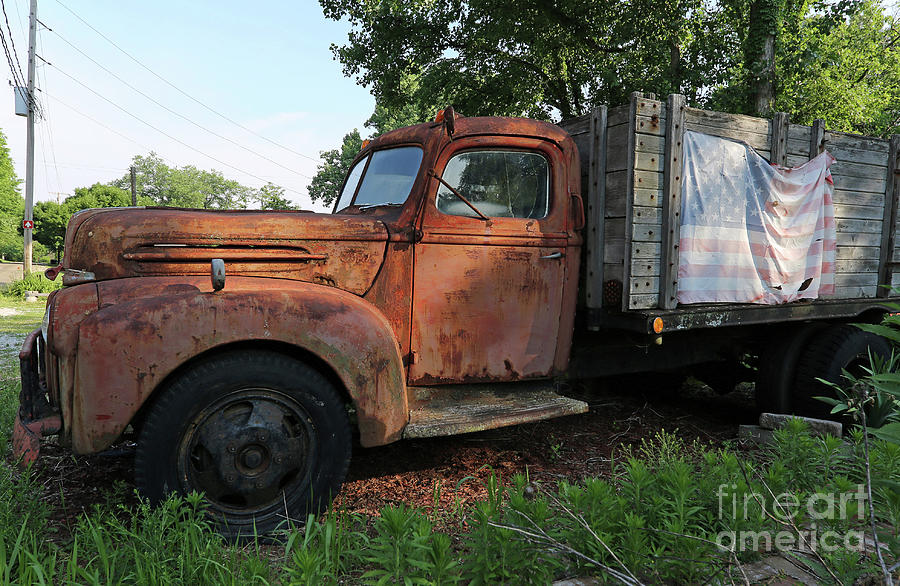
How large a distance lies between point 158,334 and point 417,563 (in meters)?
1.46

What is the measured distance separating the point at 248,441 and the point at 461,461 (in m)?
1.50

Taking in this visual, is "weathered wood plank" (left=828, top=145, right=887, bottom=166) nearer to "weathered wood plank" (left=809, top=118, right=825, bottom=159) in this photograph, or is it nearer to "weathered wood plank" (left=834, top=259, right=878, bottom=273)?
"weathered wood plank" (left=809, top=118, right=825, bottom=159)

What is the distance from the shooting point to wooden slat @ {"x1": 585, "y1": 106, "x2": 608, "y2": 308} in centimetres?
351

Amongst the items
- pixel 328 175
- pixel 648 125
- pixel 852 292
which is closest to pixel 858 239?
pixel 852 292

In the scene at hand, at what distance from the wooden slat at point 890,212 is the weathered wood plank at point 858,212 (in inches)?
4.2

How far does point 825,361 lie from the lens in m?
4.07

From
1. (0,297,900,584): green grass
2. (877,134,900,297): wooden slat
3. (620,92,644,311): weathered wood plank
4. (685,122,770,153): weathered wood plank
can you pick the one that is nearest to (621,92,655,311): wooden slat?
(620,92,644,311): weathered wood plank

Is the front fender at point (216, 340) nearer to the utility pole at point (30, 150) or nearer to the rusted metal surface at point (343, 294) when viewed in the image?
the rusted metal surface at point (343, 294)

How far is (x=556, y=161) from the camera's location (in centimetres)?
347

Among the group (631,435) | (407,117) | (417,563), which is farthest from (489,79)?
(407,117)

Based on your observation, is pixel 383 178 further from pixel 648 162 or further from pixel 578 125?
pixel 648 162

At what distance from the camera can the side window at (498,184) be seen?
3264 millimetres

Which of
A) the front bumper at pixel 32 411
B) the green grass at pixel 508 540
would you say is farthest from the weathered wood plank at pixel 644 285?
the front bumper at pixel 32 411

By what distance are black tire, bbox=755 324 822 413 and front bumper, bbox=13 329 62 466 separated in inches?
178
